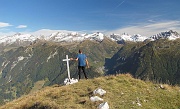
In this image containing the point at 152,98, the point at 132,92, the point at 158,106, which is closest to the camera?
the point at 158,106

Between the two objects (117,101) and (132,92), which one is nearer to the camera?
(117,101)

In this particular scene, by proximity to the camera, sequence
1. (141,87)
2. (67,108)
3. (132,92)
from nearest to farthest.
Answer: (67,108) → (132,92) → (141,87)

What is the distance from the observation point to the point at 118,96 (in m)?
18.7

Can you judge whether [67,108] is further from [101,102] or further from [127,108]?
[127,108]

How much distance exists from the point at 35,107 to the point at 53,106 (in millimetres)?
2849

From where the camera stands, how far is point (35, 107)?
1923 cm

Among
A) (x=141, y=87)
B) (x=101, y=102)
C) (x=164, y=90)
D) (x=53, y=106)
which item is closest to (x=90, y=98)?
(x=101, y=102)

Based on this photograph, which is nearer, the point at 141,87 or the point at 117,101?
the point at 117,101

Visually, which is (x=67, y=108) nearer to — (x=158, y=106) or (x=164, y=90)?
(x=158, y=106)

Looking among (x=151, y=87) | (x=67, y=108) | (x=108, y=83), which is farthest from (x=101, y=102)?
(x=151, y=87)

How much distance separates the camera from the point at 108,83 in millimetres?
22391

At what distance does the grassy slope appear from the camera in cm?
1698

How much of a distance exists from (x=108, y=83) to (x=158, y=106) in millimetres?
6114

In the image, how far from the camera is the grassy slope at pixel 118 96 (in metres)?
17.0
